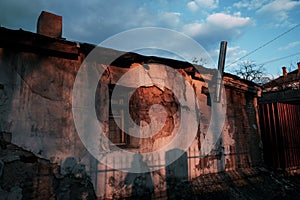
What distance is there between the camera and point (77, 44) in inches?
156

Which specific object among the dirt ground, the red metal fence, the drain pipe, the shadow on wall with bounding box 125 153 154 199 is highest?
the drain pipe

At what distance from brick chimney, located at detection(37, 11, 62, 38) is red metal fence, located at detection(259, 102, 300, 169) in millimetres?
6997

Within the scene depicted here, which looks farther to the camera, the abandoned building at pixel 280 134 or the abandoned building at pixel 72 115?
the abandoned building at pixel 280 134

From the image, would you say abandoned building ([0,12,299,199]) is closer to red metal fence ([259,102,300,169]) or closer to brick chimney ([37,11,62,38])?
brick chimney ([37,11,62,38])

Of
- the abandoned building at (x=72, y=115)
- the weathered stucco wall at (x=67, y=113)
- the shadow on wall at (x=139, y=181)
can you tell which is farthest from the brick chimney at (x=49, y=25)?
the shadow on wall at (x=139, y=181)

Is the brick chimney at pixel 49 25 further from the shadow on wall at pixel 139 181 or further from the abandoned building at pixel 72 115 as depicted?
the shadow on wall at pixel 139 181

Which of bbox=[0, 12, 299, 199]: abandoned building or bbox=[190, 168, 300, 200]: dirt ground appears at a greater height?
bbox=[0, 12, 299, 199]: abandoned building

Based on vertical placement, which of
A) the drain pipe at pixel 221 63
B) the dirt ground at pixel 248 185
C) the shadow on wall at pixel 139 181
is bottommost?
the dirt ground at pixel 248 185

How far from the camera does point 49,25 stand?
440 cm

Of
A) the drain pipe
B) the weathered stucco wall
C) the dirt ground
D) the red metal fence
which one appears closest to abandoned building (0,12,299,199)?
the weathered stucco wall

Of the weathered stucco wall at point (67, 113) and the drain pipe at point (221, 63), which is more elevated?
the drain pipe at point (221, 63)

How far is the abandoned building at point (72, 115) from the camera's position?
3.49 m

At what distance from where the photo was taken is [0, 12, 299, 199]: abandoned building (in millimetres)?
3490

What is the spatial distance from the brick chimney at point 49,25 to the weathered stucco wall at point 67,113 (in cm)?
77
